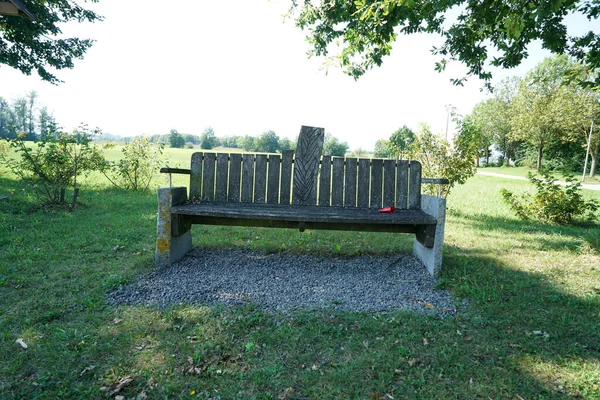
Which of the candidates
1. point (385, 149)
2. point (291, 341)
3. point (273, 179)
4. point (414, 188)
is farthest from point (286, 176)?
point (385, 149)

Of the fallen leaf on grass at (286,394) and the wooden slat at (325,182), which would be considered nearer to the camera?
the fallen leaf on grass at (286,394)

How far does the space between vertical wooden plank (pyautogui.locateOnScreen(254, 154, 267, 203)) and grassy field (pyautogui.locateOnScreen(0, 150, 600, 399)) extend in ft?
4.95

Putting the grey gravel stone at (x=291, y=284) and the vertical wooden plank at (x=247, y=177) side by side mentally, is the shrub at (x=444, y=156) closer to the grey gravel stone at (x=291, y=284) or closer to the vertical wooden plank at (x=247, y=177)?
the grey gravel stone at (x=291, y=284)

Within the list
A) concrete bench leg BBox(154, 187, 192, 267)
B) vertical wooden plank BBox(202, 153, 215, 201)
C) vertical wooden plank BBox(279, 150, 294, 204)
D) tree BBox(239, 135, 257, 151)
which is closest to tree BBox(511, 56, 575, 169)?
tree BBox(239, 135, 257, 151)

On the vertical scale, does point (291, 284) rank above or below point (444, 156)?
below

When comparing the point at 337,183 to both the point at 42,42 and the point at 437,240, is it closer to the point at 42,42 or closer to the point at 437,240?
the point at 437,240

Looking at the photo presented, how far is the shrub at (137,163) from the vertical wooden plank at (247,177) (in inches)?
253

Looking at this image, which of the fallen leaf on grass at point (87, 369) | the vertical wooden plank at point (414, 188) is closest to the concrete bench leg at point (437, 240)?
the vertical wooden plank at point (414, 188)

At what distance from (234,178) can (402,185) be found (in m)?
2.12

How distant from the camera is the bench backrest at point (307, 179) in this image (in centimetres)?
477

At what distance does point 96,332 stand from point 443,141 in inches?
308

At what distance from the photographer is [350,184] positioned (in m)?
4.80

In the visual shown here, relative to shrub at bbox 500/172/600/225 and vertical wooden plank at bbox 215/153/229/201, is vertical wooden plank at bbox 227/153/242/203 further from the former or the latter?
shrub at bbox 500/172/600/225

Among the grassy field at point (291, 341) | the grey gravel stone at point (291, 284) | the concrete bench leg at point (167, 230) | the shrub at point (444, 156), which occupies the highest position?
the shrub at point (444, 156)
